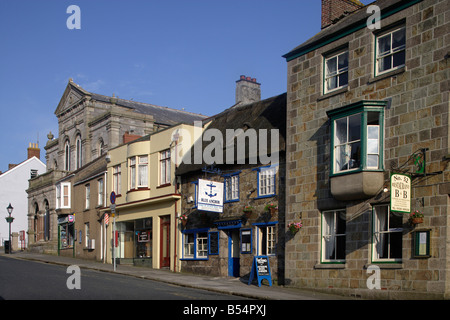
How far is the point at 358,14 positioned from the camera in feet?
67.8

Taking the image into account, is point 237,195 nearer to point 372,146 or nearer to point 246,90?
point 372,146

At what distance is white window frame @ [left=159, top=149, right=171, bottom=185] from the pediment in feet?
66.1

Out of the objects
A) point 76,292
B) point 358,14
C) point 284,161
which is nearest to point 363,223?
point 284,161

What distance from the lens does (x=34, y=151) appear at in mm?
66188

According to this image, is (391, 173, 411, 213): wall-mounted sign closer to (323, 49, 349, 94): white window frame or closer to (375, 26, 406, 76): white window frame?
(375, 26, 406, 76): white window frame

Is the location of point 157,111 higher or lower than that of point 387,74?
higher

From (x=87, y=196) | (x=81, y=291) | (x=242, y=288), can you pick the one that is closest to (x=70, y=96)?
(x=87, y=196)

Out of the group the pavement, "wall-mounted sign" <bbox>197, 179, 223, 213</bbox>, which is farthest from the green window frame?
"wall-mounted sign" <bbox>197, 179, 223, 213</bbox>

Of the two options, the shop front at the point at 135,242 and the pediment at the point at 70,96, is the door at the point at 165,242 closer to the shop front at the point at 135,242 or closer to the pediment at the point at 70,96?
the shop front at the point at 135,242

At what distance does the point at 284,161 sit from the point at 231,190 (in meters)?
3.92

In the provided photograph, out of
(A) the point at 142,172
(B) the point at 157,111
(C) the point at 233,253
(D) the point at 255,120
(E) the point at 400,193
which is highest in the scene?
(B) the point at 157,111

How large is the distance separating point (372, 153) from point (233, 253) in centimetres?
976

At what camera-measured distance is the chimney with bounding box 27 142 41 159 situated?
65812 millimetres

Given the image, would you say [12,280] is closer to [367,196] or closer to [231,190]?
[231,190]
